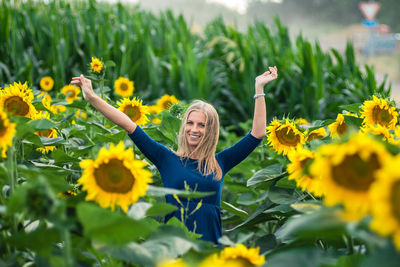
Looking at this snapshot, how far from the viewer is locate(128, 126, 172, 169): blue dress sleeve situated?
1895mm

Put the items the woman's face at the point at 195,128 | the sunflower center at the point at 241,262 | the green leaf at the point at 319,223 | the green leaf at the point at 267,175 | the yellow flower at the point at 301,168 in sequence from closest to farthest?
the green leaf at the point at 319,223
the sunflower center at the point at 241,262
the yellow flower at the point at 301,168
the green leaf at the point at 267,175
the woman's face at the point at 195,128

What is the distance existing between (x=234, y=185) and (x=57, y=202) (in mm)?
→ 1644

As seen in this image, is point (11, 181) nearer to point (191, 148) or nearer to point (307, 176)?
point (307, 176)

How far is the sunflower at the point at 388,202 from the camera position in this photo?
745 mm

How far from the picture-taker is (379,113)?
5.91 ft

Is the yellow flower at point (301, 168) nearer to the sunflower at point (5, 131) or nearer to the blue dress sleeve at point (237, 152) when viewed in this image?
the sunflower at point (5, 131)

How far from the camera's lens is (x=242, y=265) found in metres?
1.06

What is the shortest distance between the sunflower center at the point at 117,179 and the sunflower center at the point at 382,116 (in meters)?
1.02

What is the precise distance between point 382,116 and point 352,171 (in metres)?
1.00

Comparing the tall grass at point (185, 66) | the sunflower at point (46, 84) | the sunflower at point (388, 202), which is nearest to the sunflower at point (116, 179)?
the sunflower at point (388, 202)

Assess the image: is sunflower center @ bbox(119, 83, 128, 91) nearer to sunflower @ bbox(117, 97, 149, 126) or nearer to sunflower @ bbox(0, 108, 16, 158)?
sunflower @ bbox(117, 97, 149, 126)

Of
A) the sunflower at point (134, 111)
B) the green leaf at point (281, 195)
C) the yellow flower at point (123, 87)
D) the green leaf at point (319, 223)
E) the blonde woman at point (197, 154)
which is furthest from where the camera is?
Result: the yellow flower at point (123, 87)

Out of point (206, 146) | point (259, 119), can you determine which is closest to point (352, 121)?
point (259, 119)

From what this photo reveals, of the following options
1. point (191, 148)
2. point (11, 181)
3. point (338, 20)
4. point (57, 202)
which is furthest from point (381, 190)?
point (338, 20)
